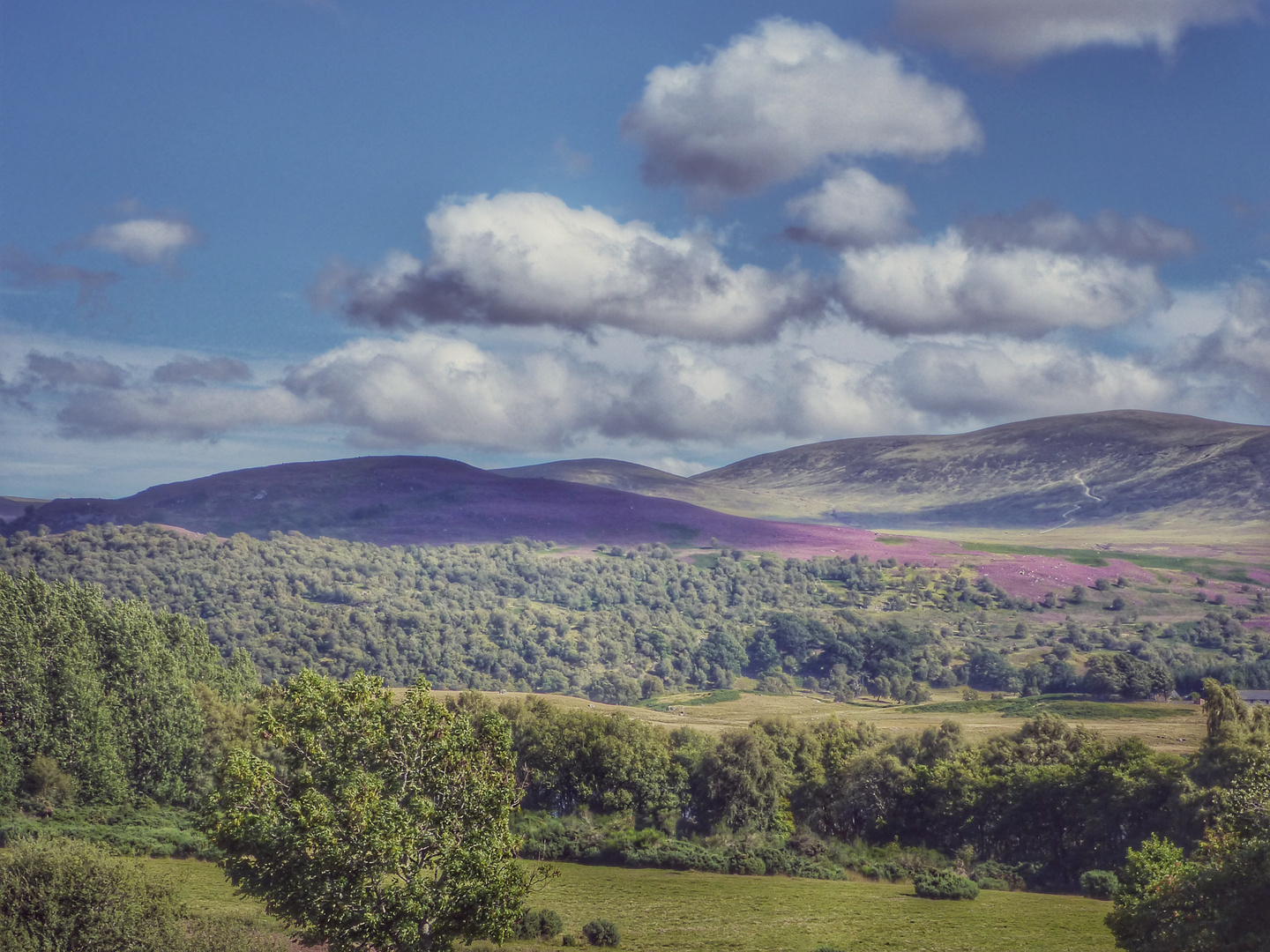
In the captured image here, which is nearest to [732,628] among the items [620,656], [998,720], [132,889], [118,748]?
[620,656]

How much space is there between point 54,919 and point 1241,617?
187209mm

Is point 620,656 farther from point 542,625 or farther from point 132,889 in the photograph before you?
point 132,889

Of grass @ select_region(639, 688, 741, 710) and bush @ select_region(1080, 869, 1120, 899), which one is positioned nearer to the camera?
bush @ select_region(1080, 869, 1120, 899)

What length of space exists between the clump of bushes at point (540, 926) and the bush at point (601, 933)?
1134 mm

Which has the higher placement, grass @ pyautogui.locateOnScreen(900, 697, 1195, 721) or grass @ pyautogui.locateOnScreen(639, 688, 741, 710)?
grass @ pyautogui.locateOnScreen(900, 697, 1195, 721)

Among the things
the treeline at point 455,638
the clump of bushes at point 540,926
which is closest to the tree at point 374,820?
the clump of bushes at point 540,926

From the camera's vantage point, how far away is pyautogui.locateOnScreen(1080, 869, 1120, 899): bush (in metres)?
53.5

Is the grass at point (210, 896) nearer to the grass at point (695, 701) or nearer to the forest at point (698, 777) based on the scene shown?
the forest at point (698, 777)

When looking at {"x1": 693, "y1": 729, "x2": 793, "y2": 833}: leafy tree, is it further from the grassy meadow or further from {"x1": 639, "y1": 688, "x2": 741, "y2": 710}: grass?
{"x1": 639, "y1": 688, "x2": 741, "y2": 710}: grass

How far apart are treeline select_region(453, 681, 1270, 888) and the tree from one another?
35831 mm

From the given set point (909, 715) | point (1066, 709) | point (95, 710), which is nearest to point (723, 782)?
point (95, 710)

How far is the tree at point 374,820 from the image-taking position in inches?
1024

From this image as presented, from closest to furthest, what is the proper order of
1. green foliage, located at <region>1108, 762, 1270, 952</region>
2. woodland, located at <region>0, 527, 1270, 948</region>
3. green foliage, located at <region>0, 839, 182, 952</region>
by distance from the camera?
green foliage, located at <region>1108, 762, 1270, 952</region> → green foliage, located at <region>0, 839, 182, 952</region> → woodland, located at <region>0, 527, 1270, 948</region>

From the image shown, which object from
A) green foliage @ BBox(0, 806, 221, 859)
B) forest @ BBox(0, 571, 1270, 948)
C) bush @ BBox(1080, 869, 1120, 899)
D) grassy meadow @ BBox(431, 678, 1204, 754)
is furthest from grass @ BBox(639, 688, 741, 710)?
bush @ BBox(1080, 869, 1120, 899)
